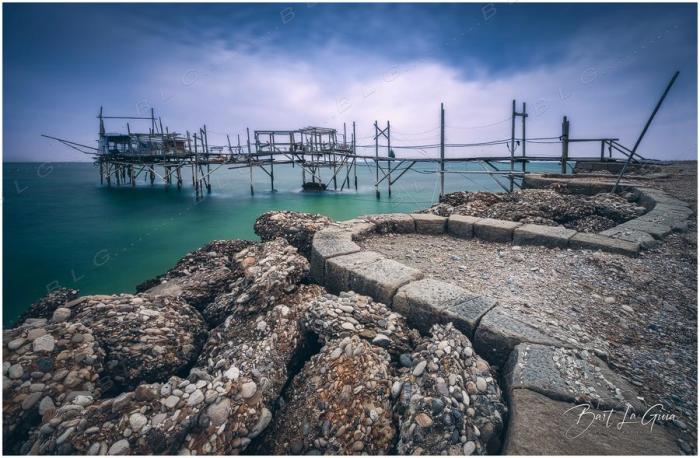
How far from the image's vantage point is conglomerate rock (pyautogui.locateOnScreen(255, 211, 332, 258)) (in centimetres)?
488

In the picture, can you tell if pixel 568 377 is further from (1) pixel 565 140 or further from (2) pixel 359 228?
(1) pixel 565 140

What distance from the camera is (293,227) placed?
4.96m

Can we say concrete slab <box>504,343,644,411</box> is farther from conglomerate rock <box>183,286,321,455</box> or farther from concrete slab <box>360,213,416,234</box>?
concrete slab <box>360,213,416,234</box>

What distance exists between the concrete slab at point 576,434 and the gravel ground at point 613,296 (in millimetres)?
158

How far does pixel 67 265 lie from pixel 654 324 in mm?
15629

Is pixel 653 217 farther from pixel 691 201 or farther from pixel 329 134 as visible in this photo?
pixel 329 134

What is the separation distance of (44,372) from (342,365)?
2391 mm

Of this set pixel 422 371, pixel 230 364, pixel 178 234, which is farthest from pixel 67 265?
pixel 422 371

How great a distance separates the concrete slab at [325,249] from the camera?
3.87 metres

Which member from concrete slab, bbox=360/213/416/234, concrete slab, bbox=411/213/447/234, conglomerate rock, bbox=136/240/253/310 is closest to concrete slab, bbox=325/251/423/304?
concrete slab, bbox=360/213/416/234

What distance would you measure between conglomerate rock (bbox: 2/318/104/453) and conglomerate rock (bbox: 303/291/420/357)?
1.81 m

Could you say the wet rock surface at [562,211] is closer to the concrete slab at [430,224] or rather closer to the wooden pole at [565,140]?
the concrete slab at [430,224]

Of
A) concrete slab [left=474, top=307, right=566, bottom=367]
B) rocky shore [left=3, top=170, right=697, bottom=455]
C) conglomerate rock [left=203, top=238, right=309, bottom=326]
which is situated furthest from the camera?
conglomerate rock [left=203, top=238, right=309, bottom=326]

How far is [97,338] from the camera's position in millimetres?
2943
